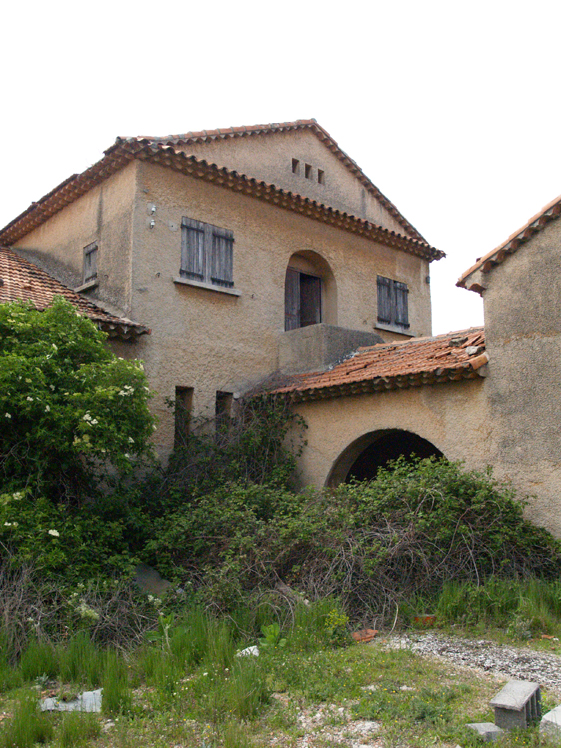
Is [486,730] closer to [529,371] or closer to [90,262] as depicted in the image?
[529,371]

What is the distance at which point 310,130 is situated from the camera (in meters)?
15.9

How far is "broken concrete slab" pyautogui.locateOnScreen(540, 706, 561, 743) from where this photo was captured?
435cm

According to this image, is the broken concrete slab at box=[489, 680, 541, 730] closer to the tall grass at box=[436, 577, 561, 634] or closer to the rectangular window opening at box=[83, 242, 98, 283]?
the tall grass at box=[436, 577, 561, 634]

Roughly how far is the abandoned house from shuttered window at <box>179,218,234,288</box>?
28 millimetres

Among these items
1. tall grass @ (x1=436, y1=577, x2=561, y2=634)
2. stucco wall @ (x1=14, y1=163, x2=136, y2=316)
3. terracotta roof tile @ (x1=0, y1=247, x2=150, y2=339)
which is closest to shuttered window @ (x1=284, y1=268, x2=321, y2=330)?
stucco wall @ (x1=14, y1=163, x2=136, y2=316)

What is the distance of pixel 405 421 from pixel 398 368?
83cm

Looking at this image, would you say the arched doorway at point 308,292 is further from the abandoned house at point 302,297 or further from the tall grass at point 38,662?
the tall grass at point 38,662

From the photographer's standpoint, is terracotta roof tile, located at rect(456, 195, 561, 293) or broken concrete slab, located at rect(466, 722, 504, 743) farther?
terracotta roof tile, located at rect(456, 195, 561, 293)

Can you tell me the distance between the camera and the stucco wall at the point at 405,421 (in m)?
9.56

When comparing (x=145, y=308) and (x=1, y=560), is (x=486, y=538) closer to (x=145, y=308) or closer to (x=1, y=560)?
(x=1, y=560)

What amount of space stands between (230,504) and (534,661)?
4.68 m

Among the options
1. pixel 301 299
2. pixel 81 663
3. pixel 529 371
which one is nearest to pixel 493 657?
pixel 81 663

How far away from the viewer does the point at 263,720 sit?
4.95 meters

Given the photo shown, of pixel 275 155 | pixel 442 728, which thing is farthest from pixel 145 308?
pixel 442 728
